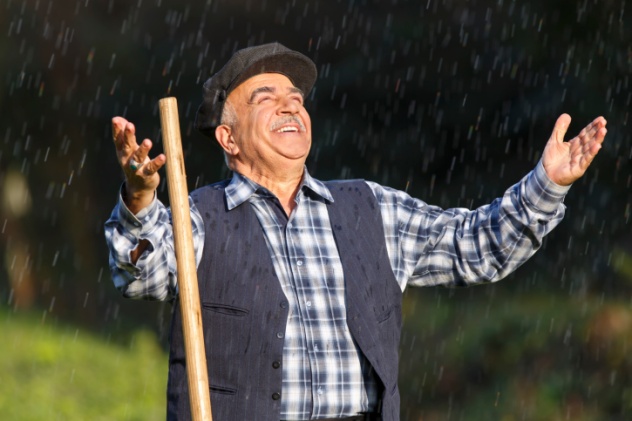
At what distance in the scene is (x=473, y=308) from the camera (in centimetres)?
839

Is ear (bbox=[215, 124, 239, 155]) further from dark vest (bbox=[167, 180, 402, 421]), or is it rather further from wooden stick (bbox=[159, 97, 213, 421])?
wooden stick (bbox=[159, 97, 213, 421])

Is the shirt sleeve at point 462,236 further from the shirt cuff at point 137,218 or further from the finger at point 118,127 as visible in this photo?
the finger at point 118,127

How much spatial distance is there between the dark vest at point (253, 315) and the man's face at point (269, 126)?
20 centimetres

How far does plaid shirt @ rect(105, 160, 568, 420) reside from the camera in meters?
3.53

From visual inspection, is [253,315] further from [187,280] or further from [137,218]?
[137,218]

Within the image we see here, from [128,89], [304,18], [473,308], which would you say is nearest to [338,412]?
[473,308]

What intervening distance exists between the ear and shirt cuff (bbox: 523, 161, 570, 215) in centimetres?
101

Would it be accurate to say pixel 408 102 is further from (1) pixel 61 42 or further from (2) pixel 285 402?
(2) pixel 285 402

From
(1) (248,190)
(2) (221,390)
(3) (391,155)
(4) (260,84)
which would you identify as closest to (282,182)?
(1) (248,190)

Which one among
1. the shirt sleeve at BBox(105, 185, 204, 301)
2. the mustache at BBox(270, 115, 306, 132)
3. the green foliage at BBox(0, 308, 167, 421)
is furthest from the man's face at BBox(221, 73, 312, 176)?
the green foliage at BBox(0, 308, 167, 421)

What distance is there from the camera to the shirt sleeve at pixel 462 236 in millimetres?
3754

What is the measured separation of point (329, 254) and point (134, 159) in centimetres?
78

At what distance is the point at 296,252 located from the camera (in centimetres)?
372

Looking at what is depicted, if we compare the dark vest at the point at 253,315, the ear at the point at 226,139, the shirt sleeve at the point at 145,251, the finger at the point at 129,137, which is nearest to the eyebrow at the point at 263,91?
the ear at the point at 226,139
